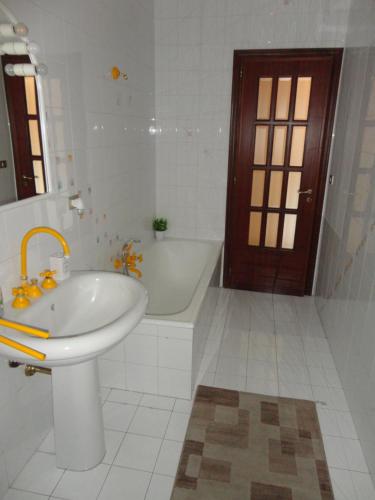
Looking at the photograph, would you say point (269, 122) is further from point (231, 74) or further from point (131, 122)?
point (131, 122)

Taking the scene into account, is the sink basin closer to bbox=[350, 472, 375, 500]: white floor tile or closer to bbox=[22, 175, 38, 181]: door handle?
bbox=[22, 175, 38, 181]: door handle

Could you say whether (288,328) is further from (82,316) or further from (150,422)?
(82,316)

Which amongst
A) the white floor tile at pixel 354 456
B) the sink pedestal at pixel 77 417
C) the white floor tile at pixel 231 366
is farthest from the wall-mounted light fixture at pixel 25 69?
the white floor tile at pixel 354 456

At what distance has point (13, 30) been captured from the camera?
4.85ft

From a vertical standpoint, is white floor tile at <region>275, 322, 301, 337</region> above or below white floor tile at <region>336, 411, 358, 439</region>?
above

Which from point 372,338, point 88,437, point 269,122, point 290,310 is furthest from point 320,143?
point 88,437

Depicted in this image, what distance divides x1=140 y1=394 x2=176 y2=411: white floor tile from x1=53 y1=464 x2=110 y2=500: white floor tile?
44cm

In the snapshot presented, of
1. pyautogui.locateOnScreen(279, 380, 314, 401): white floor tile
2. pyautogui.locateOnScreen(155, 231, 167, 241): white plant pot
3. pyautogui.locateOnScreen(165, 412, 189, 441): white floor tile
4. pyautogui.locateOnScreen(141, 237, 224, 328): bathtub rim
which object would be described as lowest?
pyautogui.locateOnScreen(165, 412, 189, 441): white floor tile

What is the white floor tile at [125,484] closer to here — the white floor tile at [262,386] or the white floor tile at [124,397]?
the white floor tile at [124,397]

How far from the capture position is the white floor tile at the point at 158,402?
6.99 feet

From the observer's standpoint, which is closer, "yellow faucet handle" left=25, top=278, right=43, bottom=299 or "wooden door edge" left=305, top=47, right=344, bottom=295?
"yellow faucet handle" left=25, top=278, right=43, bottom=299

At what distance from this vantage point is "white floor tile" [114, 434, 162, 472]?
1766 millimetres

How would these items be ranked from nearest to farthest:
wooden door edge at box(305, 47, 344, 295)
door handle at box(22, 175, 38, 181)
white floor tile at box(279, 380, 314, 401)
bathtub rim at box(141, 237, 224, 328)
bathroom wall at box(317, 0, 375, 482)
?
door handle at box(22, 175, 38, 181), bathroom wall at box(317, 0, 375, 482), bathtub rim at box(141, 237, 224, 328), white floor tile at box(279, 380, 314, 401), wooden door edge at box(305, 47, 344, 295)

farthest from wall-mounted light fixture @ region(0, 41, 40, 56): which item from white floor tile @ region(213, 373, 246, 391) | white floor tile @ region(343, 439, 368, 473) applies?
white floor tile @ region(343, 439, 368, 473)
